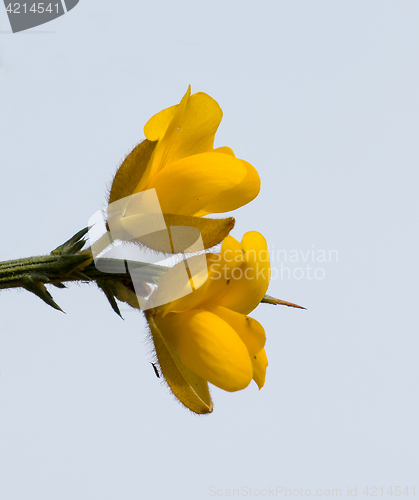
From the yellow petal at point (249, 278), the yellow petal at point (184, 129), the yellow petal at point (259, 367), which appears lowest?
the yellow petal at point (259, 367)

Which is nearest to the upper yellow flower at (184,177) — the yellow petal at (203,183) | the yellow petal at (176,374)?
the yellow petal at (203,183)

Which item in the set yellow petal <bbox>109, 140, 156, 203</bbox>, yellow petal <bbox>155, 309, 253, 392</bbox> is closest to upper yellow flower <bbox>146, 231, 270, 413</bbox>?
yellow petal <bbox>155, 309, 253, 392</bbox>

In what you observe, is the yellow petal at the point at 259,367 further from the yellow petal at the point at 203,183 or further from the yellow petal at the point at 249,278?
the yellow petal at the point at 203,183

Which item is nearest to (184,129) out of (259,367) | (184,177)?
(184,177)

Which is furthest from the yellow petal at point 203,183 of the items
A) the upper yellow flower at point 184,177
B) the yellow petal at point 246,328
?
the yellow petal at point 246,328

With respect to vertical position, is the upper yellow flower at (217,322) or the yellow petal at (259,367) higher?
the upper yellow flower at (217,322)

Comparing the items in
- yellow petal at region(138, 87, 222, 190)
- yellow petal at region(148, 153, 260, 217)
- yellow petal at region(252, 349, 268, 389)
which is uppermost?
yellow petal at region(138, 87, 222, 190)

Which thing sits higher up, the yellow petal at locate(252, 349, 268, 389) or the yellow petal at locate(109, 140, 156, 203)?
the yellow petal at locate(109, 140, 156, 203)

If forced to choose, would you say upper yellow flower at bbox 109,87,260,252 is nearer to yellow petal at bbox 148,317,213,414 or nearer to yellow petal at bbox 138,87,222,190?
yellow petal at bbox 138,87,222,190
